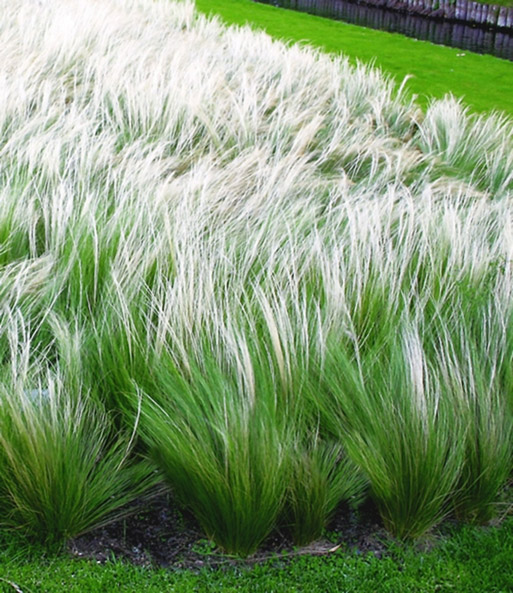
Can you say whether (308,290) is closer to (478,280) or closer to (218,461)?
(478,280)

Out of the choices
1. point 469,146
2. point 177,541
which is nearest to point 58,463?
point 177,541

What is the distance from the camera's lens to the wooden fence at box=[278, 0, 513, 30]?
33.4 feet

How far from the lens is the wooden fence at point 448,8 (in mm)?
10180

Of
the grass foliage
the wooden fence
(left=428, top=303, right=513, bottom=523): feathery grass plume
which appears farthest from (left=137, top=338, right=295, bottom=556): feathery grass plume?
the wooden fence

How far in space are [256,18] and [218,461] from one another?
7.34 meters

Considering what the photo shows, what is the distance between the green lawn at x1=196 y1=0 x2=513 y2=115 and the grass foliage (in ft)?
6.60

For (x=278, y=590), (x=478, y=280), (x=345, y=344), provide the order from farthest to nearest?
(x=478, y=280) < (x=345, y=344) < (x=278, y=590)

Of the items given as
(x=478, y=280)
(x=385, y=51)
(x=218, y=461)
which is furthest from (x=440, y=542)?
(x=385, y=51)

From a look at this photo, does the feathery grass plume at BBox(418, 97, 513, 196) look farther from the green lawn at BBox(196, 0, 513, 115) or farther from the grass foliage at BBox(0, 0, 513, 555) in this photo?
the green lawn at BBox(196, 0, 513, 115)

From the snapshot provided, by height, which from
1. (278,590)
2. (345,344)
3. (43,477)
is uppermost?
(345,344)

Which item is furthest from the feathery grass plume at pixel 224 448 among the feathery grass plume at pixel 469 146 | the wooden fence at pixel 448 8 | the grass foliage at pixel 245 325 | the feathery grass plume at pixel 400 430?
the wooden fence at pixel 448 8

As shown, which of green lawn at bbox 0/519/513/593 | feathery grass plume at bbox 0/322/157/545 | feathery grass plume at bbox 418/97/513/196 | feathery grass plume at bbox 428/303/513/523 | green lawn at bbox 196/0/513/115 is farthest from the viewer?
green lawn at bbox 196/0/513/115

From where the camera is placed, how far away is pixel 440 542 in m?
1.50

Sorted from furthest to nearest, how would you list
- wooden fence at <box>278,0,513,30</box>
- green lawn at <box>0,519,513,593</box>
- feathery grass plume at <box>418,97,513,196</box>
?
wooden fence at <box>278,0,513,30</box> → feathery grass plume at <box>418,97,513,196</box> → green lawn at <box>0,519,513,593</box>
